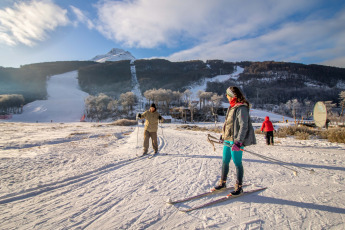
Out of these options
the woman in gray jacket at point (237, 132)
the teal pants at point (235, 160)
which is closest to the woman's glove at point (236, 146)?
the woman in gray jacket at point (237, 132)

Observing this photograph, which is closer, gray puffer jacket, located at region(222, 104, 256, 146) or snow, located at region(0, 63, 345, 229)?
snow, located at region(0, 63, 345, 229)

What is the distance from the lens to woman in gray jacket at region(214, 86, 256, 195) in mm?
2531

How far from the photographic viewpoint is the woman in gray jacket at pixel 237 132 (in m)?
2.53

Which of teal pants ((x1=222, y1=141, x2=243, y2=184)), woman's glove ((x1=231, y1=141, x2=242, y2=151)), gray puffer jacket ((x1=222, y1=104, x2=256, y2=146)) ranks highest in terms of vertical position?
gray puffer jacket ((x1=222, y1=104, x2=256, y2=146))

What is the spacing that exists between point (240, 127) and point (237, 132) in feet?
0.47

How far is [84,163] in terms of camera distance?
16.3 feet

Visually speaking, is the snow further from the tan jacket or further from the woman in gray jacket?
the tan jacket

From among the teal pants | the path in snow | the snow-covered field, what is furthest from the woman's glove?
the path in snow

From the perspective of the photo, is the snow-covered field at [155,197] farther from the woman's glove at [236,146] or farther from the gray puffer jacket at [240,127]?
the gray puffer jacket at [240,127]

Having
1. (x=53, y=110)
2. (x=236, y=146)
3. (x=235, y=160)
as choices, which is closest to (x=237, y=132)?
(x=236, y=146)

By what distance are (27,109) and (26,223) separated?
75358 mm

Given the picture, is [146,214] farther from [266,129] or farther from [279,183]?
[266,129]

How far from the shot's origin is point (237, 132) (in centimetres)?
266

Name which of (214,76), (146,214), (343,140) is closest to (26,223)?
(146,214)
